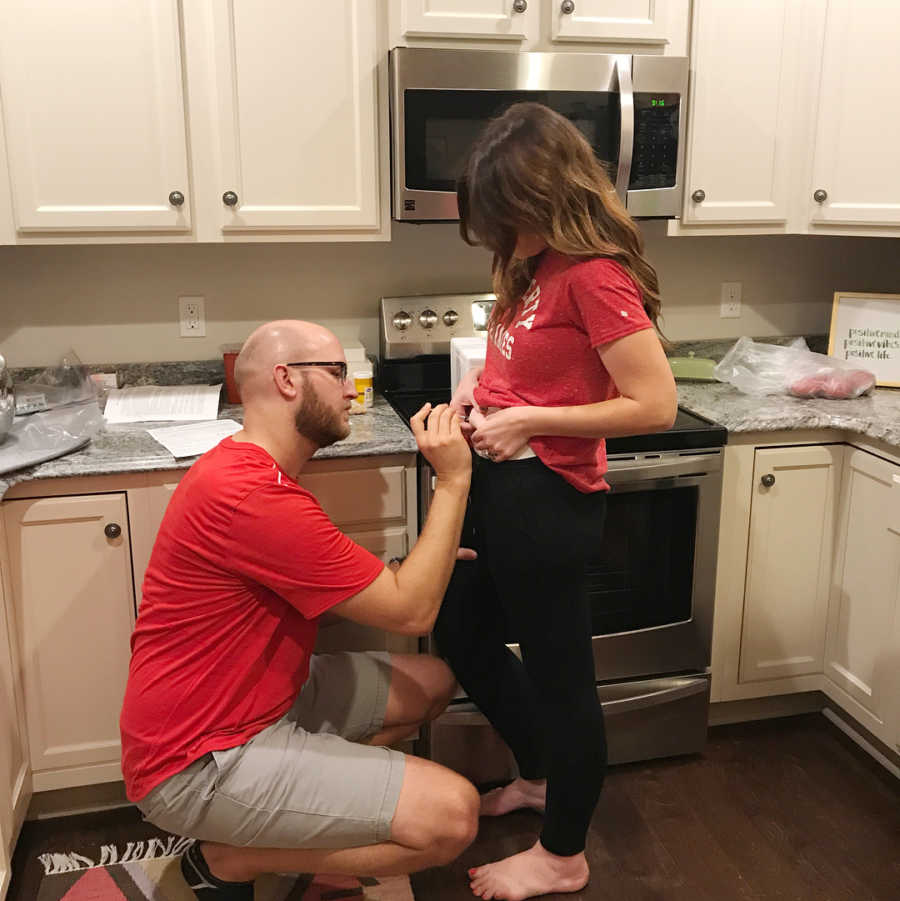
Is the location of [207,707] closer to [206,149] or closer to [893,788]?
[206,149]

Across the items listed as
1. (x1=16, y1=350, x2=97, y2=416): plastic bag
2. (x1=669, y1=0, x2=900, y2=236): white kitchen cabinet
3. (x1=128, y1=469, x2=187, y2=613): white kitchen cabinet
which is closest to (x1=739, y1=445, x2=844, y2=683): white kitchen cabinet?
(x1=669, y1=0, x2=900, y2=236): white kitchen cabinet

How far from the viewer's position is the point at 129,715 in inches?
59.9

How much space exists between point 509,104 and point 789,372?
1.08 m

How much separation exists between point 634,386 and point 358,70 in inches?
46.1

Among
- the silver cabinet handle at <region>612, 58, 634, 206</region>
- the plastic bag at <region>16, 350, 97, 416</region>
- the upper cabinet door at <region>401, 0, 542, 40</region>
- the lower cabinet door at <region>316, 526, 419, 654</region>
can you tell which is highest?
the upper cabinet door at <region>401, 0, 542, 40</region>

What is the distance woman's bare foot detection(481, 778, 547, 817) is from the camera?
212cm

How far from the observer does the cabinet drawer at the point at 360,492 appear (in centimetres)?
204

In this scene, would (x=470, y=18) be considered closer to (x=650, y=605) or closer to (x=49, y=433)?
(x=49, y=433)

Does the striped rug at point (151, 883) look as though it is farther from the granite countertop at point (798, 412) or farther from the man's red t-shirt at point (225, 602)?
the granite countertop at point (798, 412)

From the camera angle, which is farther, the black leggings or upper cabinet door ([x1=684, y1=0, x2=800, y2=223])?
upper cabinet door ([x1=684, y1=0, x2=800, y2=223])

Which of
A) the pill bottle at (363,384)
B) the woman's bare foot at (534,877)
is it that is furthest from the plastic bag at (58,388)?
the woman's bare foot at (534,877)

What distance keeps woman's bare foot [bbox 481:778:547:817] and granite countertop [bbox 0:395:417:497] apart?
820mm

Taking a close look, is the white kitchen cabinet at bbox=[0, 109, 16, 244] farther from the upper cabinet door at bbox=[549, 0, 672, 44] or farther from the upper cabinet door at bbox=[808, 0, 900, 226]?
the upper cabinet door at bbox=[808, 0, 900, 226]

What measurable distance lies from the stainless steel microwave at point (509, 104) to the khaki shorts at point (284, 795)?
4.10 feet
